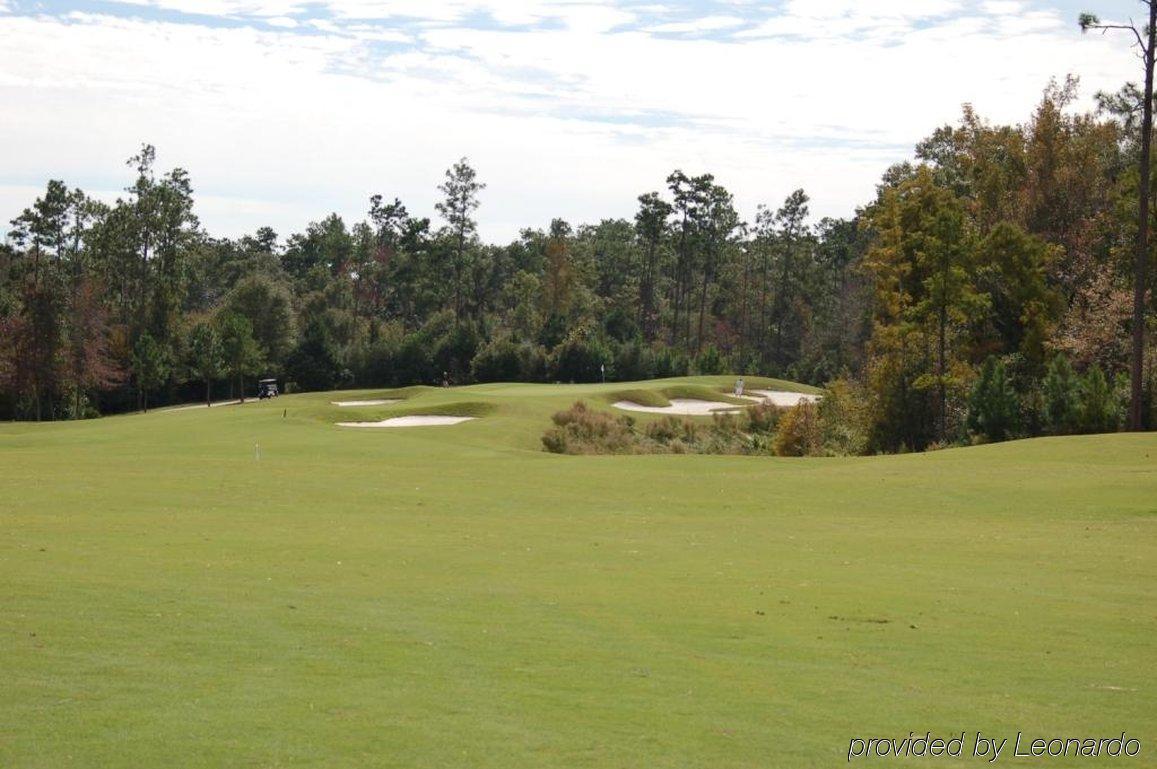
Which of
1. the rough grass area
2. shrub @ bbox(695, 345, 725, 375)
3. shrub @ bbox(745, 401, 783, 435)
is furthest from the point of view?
shrub @ bbox(695, 345, 725, 375)

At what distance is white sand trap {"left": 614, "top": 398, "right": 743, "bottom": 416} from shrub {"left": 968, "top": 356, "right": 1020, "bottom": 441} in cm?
2019

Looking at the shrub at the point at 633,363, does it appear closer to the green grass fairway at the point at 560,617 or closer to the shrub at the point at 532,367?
the shrub at the point at 532,367

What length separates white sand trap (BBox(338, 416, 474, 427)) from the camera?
1980 inches

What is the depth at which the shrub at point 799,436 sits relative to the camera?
54562mm

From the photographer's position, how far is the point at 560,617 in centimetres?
1351

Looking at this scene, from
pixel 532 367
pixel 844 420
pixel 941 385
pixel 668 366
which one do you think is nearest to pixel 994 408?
pixel 941 385

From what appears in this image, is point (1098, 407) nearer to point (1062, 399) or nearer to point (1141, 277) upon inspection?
point (1062, 399)

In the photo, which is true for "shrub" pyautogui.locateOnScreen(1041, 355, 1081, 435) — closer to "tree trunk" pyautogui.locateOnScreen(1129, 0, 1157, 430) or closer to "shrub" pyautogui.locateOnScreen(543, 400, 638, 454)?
"tree trunk" pyautogui.locateOnScreen(1129, 0, 1157, 430)

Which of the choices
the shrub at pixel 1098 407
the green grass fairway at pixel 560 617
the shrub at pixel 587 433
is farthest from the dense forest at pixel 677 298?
the green grass fairway at pixel 560 617

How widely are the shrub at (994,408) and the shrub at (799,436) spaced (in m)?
10.5

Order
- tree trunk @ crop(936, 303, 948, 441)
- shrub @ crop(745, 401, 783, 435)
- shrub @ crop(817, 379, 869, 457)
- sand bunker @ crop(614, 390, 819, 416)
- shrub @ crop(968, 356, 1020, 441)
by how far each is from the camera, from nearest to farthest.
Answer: shrub @ crop(968, 356, 1020, 441), tree trunk @ crop(936, 303, 948, 441), shrub @ crop(817, 379, 869, 457), shrub @ crop(745, 401, 783, 435), sand bunker @ crop(614, 390, 819, 416)

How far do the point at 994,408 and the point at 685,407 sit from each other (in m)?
24.9

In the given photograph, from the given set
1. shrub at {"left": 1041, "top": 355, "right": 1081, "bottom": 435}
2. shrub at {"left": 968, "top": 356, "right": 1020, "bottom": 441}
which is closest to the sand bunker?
shrub at {"left": 968, "top": 356, "right": 1020, "bottom": 441}

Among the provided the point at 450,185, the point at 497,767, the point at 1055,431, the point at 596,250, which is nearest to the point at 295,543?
the point at 497,767
